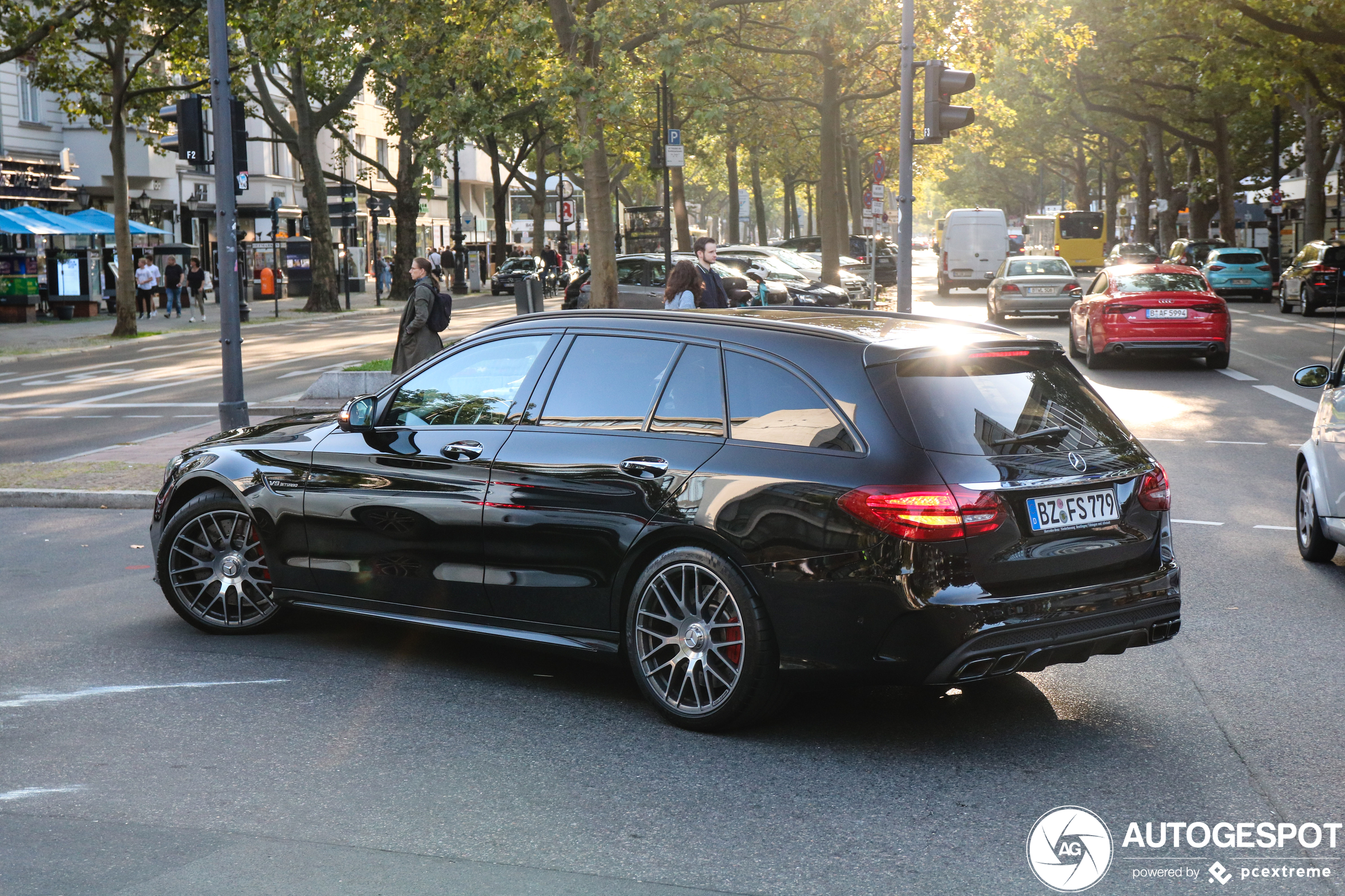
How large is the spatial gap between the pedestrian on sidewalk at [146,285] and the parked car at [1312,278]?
29627 millimetres

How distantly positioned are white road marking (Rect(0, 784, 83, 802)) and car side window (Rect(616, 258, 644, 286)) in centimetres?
2340

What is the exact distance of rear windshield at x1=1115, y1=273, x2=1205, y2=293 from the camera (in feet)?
68.0

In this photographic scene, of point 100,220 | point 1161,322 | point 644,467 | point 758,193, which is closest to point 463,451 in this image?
point 644,467

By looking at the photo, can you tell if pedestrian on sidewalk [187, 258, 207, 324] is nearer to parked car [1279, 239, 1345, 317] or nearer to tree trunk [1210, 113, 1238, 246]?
parked car [1279, 239, 1345, 317]

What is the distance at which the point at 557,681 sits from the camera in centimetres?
617

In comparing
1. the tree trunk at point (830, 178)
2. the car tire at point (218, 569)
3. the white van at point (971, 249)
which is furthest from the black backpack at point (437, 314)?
the white van at point (971, 249)

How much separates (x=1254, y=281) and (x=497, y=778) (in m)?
42.8

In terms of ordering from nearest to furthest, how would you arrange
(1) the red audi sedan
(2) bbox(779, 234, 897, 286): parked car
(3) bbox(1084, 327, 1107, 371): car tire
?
(1) the red audi sedan → (3) bbox(1084, 327, 1107, 371): car tire → (2) bbox(779, 234, 897, 286): parked car

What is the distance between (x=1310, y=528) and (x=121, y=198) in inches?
1084

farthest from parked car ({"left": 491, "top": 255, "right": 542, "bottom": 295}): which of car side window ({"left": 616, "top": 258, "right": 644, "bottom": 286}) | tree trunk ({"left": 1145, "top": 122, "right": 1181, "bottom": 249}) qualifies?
car side window ({"left": 616, "top": 258, "right": 644, "bottom": 286})

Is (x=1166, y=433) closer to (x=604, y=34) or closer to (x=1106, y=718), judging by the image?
(x=1106, y=718)

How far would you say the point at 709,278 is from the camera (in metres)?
15.9

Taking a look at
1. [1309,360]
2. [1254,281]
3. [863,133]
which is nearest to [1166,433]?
[1309,360]

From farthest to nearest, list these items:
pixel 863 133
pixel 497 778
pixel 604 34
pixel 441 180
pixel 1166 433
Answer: pixel 441 180 < pixel 863 133 < pixel 604 34 < pixel 1166 433 < pixel 497 778
